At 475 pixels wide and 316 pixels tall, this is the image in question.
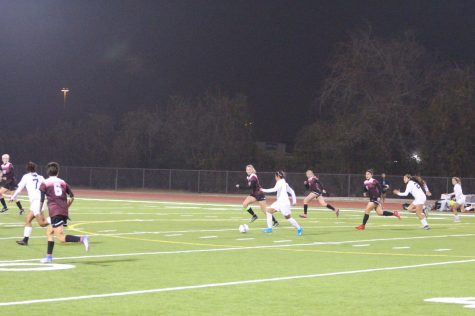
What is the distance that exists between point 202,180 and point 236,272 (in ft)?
167

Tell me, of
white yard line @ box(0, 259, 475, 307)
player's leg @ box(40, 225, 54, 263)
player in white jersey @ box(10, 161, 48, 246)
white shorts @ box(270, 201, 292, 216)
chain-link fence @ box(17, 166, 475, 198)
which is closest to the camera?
white yard line @ box(0, 259, 475, 307)

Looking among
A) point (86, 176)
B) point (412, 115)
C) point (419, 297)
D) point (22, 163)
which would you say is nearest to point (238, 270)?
point (419, 297)

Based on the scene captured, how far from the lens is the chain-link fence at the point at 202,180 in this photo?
5600 cm

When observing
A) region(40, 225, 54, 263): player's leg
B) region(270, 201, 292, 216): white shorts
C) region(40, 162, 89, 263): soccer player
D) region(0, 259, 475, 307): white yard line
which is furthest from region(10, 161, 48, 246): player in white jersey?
region(270, 201, 292, 216): white shorts

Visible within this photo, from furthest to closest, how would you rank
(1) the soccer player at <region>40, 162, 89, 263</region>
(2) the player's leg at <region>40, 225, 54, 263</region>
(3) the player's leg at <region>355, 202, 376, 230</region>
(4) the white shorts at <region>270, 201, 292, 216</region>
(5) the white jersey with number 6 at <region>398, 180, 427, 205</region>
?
(5) the white jersey with number 6 at <region>398, 180, 427, 205</region>, (3) the player's leg at <region>355, 202, 376, 230</region>, (4) the white shorts at <region>270, 201, 292, 216</region>, (1) the soccer player at <region>40, 162, 89, 263</region>, (2) the player's leg at <region>40, 225, 54, 263</region>

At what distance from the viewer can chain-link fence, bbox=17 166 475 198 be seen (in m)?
56.0

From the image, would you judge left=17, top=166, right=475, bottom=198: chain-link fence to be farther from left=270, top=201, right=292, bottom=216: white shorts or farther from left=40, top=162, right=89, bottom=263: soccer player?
left=40, top=162, right=89, bottom=263: soccer player

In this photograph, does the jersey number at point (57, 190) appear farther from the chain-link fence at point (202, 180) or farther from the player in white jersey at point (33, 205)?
the chain-link fence at point (202, 180)

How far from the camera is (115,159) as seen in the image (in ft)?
247

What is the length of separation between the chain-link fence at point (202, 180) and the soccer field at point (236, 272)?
3005 centimetres

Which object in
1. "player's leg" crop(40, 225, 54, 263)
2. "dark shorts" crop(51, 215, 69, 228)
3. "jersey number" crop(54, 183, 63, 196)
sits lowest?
"player's leg" crop(40, 225, 54, 263)

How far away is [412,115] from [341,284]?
4709cm

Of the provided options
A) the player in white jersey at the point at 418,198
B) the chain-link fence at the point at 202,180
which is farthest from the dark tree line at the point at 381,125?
the player in white jersey at the point at 418,198

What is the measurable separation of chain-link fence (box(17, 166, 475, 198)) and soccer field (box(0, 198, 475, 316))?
30046 mm
